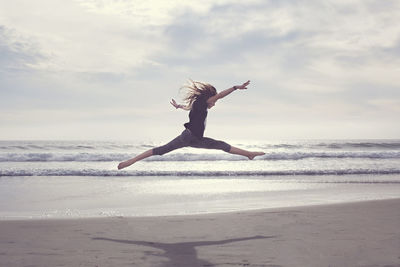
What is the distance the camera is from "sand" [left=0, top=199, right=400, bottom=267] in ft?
18.0

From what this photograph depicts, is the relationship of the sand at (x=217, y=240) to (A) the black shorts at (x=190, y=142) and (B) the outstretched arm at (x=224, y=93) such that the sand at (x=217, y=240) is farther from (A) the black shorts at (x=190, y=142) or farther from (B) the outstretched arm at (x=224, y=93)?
(B) the outstretched arm at (x=224, y=93)

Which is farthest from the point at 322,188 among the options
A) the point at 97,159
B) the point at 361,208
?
the point at 97,159

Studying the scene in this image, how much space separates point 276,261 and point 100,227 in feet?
12.1

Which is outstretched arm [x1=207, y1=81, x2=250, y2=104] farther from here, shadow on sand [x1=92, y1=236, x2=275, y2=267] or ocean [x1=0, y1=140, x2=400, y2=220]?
ocean [x1=0, y1=140, x2=400, y2=220]

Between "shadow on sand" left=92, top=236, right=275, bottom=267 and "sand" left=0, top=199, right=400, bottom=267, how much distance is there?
0.01 metres

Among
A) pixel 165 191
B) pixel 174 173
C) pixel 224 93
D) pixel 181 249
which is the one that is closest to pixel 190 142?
pixel 224 93

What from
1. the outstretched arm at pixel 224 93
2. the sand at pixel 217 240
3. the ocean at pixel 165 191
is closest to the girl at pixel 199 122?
the outstretched arm at pixel 224 93

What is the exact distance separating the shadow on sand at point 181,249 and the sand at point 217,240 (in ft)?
0.05

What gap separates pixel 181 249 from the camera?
238 inches

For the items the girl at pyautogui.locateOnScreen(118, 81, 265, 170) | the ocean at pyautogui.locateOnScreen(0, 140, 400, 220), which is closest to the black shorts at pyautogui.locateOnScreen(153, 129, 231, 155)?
the girl at pyautogui.locateOnScreen(118, 81, 265, 170)

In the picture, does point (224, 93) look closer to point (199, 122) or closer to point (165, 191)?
point (199, 122)

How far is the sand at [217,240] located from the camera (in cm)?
548

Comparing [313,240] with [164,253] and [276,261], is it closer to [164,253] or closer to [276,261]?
[276,261]

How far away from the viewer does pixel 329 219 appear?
25.9 feet
